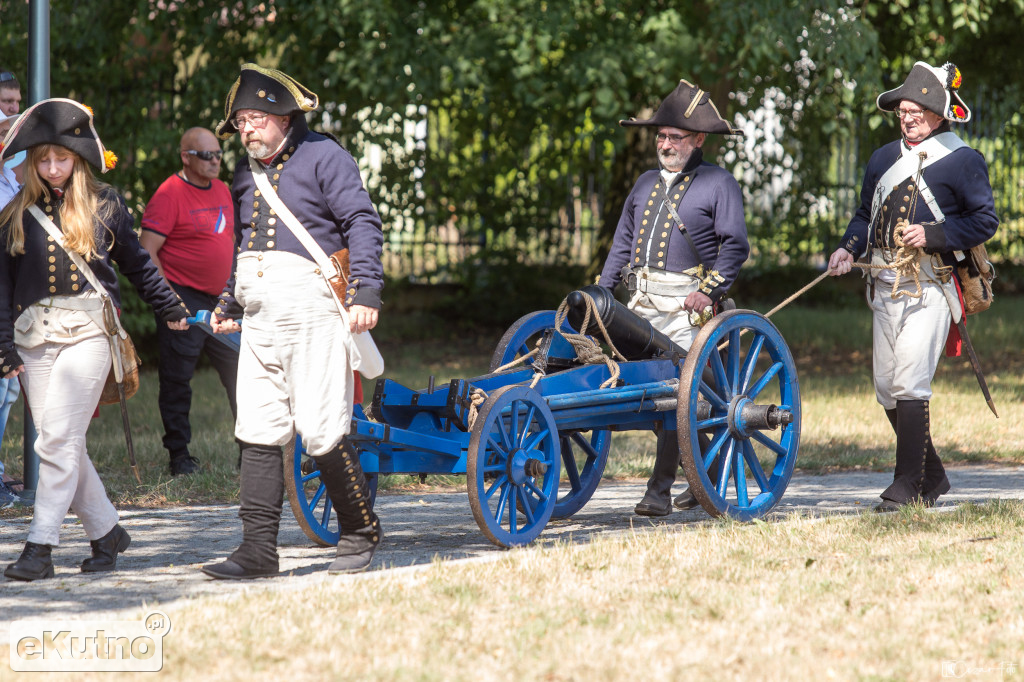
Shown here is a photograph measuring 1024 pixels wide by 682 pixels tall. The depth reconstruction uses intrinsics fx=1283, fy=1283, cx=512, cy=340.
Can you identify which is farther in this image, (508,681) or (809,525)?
(809,525)

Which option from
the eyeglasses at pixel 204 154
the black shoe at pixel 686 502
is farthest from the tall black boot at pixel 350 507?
the eyeglasses at pixel 204 154

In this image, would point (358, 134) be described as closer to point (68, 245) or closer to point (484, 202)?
point (484, 202)

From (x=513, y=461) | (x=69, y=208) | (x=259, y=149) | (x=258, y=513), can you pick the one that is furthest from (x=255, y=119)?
(x=513, y=461)

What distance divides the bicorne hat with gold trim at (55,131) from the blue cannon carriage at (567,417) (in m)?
1.40

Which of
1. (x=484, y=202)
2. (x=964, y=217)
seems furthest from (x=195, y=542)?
(x=484, y=202)

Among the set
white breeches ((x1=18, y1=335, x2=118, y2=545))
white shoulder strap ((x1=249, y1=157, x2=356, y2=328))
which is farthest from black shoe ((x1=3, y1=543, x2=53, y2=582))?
white shoulder strap ((x1=249, y1=157, x2=356, y2=328))

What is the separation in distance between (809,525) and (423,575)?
177 cm

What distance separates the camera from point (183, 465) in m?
7.32

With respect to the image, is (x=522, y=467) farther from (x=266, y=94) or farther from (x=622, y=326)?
(x=266, y=94)

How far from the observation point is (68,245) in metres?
4.85

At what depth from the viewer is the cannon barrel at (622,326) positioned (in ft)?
18.7

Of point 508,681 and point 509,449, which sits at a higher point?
point 509,449

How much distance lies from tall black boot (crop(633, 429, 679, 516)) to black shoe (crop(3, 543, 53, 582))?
2.67 metres

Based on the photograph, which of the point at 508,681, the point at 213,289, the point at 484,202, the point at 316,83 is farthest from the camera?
the point at 484,202
